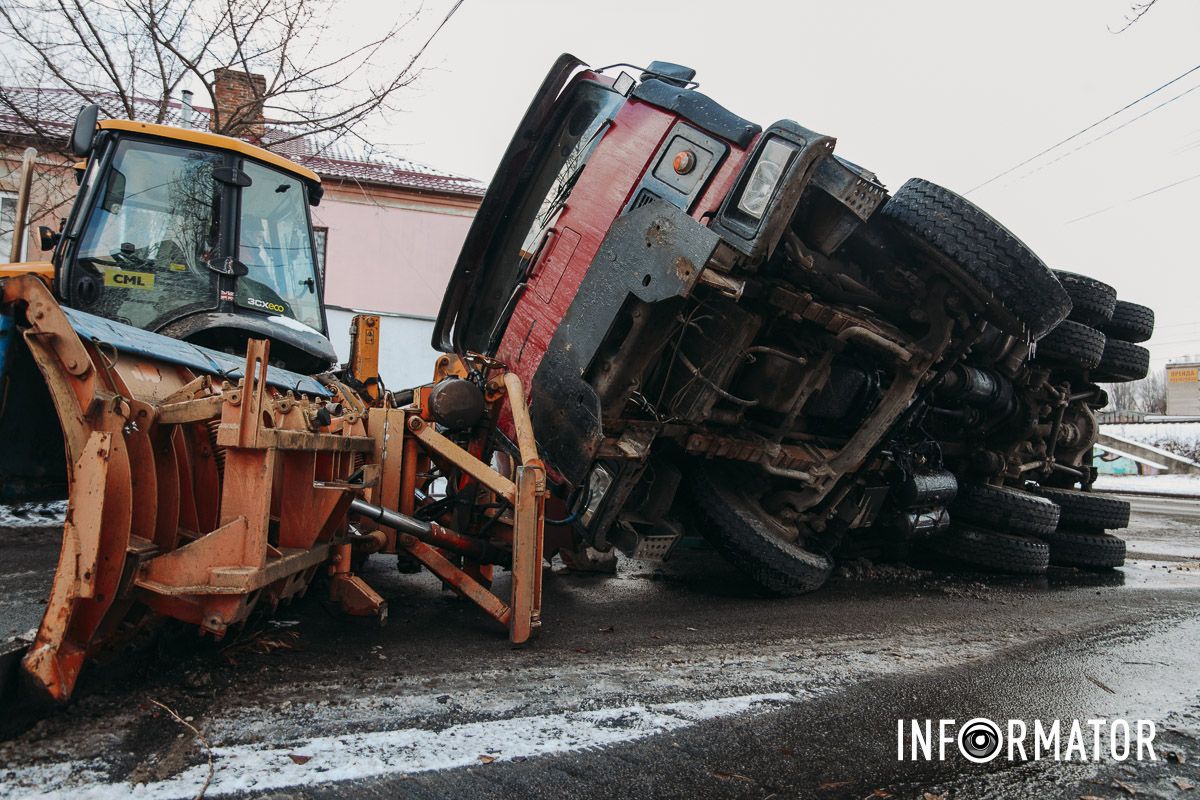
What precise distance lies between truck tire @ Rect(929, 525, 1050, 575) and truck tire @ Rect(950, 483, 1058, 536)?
0.08 m

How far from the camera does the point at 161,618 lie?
2758 mm

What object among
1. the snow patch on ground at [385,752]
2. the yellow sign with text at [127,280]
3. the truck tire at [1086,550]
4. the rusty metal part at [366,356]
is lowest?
the snow patch on ground at [385,752]

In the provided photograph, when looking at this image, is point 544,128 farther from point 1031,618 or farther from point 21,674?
point 1031,618

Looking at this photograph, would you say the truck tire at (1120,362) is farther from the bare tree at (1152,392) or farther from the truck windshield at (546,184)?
the bare tree at (1152,392)

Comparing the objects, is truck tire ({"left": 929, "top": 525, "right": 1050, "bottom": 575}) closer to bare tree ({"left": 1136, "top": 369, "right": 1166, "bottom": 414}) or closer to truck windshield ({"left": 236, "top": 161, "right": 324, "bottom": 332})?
truck windshield ({"left": 236, "top": 161, "right": 324, "bottom": 332})

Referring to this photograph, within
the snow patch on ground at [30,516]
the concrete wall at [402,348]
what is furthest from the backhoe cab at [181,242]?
the concrete wall at [402,348]

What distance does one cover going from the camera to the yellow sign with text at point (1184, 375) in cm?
4791

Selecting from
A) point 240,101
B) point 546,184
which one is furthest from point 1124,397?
point 546,184

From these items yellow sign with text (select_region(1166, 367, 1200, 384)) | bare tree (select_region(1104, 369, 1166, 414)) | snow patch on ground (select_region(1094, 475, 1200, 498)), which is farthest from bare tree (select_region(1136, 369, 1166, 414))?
snow patch on ground (select_region(1094, 475, 1200, 498))

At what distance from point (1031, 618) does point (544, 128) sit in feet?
13.1

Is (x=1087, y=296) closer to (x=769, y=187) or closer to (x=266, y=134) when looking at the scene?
(x=769, y=187)

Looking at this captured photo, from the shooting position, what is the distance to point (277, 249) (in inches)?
188

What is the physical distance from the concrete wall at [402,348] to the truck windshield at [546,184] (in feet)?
25.7

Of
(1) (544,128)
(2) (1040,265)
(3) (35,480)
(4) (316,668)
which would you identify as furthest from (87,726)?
(2) (1040,265)
